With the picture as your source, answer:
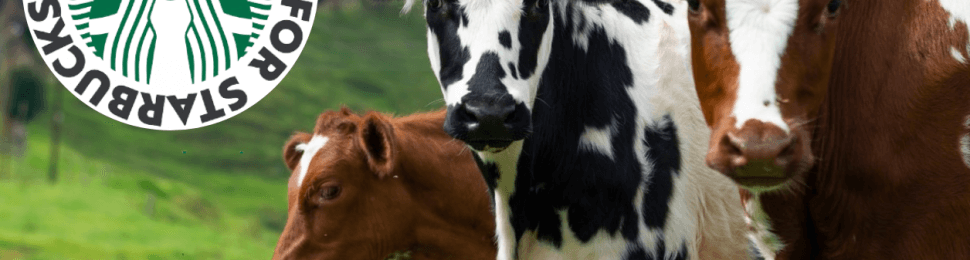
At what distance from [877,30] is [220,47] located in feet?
24.6

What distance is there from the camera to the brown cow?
18.2 feet

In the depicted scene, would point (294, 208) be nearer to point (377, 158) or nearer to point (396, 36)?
point (377, 158)

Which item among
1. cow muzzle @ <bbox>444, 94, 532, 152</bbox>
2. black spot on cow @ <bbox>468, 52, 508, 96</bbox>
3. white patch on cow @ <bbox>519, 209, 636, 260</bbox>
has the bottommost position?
white patch on cow @ <bbox>519, 209, 636, 260</bbox>

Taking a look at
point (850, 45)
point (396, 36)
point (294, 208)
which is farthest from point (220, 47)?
point (396, 36)

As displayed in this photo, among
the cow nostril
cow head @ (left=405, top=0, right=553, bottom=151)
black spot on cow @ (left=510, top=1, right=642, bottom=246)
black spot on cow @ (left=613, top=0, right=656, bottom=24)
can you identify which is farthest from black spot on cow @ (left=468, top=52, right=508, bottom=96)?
the cow nostril

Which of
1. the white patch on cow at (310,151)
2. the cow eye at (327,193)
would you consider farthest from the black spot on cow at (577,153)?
the white patch on cow at (310,151)

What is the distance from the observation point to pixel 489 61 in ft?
12.0

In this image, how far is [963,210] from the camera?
9.62 ft

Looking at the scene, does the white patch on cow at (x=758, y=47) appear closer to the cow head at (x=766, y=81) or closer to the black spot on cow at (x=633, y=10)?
the cow head at (x=766, y=81)

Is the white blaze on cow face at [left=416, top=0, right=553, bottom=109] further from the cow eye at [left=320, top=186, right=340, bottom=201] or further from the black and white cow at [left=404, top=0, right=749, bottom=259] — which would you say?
the cow eye at [left=320, top=186, right=340, bottom=201]

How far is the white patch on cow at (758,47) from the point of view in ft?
8.89

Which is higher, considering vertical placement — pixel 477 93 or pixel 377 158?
pixel 477 93

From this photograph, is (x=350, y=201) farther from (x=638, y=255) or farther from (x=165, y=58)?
(x=165, y=58)

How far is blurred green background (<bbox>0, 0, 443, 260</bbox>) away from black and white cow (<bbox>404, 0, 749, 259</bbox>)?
942cm
